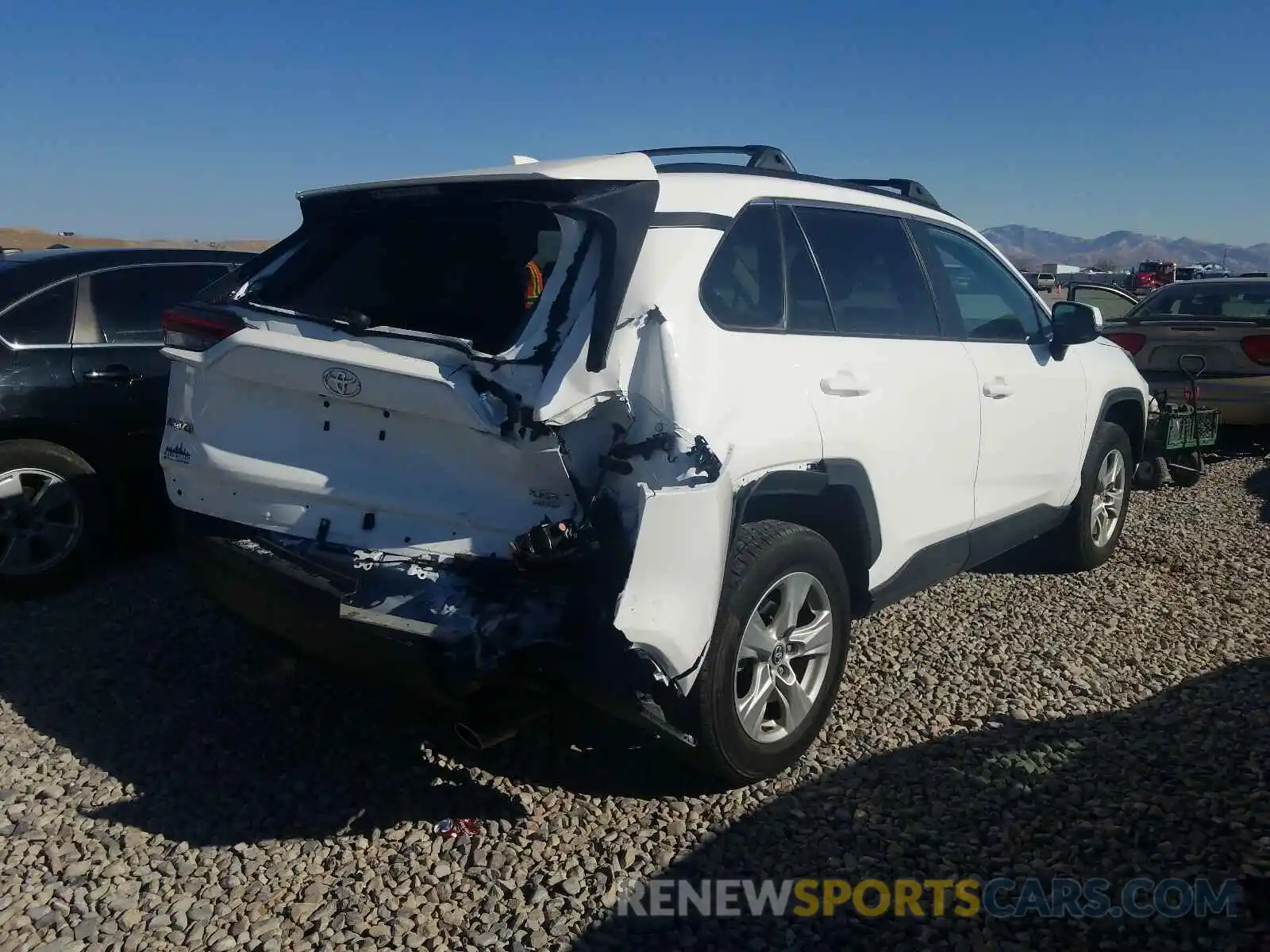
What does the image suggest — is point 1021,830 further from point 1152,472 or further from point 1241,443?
point 1241,443

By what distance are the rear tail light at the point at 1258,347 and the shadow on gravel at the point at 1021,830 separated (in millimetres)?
5357

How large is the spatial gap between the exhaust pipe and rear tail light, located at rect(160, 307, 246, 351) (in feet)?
4.70

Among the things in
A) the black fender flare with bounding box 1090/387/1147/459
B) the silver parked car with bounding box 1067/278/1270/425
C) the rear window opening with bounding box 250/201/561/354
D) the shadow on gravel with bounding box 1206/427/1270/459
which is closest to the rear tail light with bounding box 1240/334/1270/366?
the silver parked car with bounding box 1067/278/1270/425

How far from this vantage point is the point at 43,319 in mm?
4848

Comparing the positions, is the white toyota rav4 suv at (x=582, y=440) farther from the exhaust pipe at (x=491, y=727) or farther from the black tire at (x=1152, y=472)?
the black tire at (x=1152, y=472)

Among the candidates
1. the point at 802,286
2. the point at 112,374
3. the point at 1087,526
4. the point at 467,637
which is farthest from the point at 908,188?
the point at 112,374

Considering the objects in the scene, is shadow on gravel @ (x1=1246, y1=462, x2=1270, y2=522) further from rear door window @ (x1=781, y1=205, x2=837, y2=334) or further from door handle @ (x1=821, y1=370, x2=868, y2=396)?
rear door window @ (x1=781, y1=205, x2=837, y2=334)

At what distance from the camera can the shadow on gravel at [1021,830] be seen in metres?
2.58

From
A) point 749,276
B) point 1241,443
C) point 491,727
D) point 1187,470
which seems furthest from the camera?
point 1241,443

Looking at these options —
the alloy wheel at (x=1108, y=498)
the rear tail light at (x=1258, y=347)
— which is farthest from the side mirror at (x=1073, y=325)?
the rear tail light at (x=1258, y=347)

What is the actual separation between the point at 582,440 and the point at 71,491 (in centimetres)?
333

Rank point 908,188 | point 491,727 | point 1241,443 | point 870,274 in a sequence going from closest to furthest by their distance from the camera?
point 491,727 → point 870,274 → point 908,188 → point 1241,443

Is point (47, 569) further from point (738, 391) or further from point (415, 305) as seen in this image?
point (738, 391)

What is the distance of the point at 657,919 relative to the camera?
2656mm
